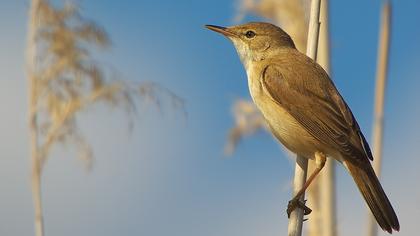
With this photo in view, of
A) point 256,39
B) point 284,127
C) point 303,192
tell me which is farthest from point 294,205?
point 256,39

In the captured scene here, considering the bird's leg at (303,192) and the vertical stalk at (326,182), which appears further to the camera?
the vertical stalk at (326,182)

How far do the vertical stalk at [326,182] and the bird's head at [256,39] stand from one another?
26cm

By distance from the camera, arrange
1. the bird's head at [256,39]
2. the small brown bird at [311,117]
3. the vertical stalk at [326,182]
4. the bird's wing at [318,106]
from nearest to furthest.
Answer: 1. the small brown bird at [311,117]
2. the bird's wing at [318,106]
3. the vertical stalk at [326,182]
4. the bird's head at [256,39]

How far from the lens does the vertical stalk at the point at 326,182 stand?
4.80 meters

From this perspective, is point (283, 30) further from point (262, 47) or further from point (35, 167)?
point (35, 167)

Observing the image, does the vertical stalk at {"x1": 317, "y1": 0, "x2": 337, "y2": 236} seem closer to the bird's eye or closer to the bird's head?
the bird's head

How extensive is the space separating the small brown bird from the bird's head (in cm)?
10

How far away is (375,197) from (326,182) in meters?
0.68

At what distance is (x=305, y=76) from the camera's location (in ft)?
15.6

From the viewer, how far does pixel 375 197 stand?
430 centimetres

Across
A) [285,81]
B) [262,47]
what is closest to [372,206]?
[285,81]

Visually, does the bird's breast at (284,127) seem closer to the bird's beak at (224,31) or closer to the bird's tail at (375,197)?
the bird's tail at (375,197)

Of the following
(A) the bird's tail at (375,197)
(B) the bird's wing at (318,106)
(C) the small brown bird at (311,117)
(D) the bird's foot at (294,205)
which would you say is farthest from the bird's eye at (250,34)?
(D) the bird's foot at (294,205)

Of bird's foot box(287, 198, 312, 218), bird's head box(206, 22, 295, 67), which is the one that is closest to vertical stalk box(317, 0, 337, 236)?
bird's head box(206, 22, 295, 67)
